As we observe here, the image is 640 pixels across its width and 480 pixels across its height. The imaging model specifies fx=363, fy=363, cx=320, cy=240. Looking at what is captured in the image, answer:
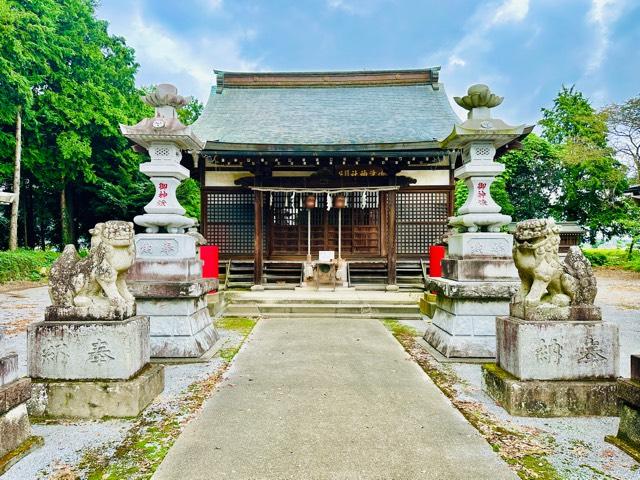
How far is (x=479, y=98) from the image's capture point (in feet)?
17.7

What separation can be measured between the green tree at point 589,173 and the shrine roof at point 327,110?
407 inches

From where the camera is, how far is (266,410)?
3.47 m

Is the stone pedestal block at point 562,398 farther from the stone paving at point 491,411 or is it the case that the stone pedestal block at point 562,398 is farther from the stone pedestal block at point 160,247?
the stone pedestal block at point 160,247

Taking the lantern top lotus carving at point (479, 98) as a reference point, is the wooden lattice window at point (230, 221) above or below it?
below

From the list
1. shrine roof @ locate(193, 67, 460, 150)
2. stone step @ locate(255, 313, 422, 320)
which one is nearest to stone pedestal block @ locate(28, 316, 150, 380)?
stone step @ locate(255, 313, 422, 320)

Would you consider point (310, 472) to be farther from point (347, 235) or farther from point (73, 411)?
point (347, 235)

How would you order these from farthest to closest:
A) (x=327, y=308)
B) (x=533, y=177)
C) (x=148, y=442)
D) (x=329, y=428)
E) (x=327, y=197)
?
(x=533, y=177) < (x=327, y=197) < (x=327, y=308) < (x=329, y=428) < (x=148, y=442)

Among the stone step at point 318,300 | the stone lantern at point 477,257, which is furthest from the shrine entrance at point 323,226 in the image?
the stone lantern at point 477,257

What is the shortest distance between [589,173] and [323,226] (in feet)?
58.7

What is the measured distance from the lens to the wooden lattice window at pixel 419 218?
1194cm

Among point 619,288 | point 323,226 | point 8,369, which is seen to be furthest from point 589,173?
point 8,369

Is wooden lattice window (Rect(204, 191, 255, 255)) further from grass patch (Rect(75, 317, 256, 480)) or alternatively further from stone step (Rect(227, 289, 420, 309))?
grass patch (Rect(75, 317, 256, 480))

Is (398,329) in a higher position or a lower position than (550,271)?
lower

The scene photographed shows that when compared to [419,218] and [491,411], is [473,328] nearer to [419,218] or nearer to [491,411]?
[491,411]
